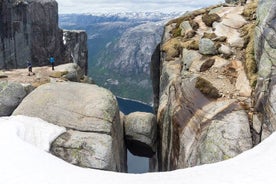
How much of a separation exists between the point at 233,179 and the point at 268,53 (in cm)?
1419

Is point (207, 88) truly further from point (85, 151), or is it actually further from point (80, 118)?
point (85, 151)

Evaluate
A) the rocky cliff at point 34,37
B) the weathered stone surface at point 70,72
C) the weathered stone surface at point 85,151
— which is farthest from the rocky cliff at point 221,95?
the rocky cliff at point 34,37

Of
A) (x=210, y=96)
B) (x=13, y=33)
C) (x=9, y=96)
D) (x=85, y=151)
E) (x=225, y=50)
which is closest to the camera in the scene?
(x=85, y=151)

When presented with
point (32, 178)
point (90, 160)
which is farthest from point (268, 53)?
point (32, 178)

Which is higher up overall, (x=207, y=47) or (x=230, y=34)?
(x=230, y=34)

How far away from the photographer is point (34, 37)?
10144 centimetres

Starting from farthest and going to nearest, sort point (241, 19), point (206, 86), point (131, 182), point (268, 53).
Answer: point (241, 19) < point (206, 86) < point (268, 53) < point (131, 182)

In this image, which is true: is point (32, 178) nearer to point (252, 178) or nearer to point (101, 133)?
point (252, 178)

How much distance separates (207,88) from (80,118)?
10.7 metres

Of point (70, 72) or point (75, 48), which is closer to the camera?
point (70, 72)

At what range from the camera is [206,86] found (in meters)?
25.4

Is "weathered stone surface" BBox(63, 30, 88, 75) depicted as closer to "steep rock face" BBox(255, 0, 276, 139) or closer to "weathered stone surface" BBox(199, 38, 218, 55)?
"weathered stone surface" BBox(199, 38, 218, 55)

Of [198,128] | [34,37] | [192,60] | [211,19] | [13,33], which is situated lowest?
[34,37]

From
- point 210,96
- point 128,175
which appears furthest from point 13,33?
point 128,175
